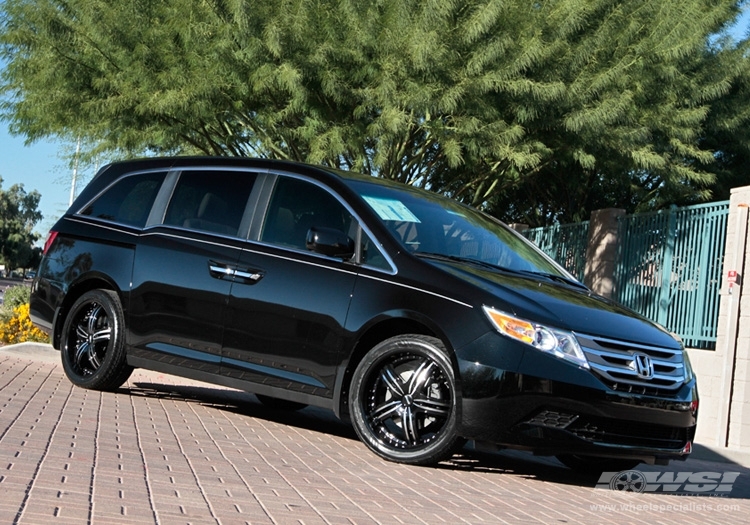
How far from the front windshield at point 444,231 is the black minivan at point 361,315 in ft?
0.07

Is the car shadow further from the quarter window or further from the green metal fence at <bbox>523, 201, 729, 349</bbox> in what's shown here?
the green metal fence at <bbox>523, 201, 729, 349</bbox>

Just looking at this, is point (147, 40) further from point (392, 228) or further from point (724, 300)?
point (392, 228)

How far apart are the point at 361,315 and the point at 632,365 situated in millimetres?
1715

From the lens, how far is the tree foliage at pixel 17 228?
112 metres

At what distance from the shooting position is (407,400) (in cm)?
665

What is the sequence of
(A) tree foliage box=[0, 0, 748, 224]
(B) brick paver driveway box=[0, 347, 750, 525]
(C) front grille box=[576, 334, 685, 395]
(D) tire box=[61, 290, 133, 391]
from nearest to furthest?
1. (B) brick paver driveway box=[0, 347, 750, 525]
2. (C) front grille box=[576, 334, 685, 395]
3. (D) tire box=[61, 290, 133, 391]
4. (A) tree foliage box=[0, 0, 748, 224]

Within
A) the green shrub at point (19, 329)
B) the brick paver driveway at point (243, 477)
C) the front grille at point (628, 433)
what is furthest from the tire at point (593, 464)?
the green shrub at point (19, 329)

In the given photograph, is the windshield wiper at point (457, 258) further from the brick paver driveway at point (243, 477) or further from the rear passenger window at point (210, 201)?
the rear passenger window at point (210, 201)

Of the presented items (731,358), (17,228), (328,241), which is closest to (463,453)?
(328,241)

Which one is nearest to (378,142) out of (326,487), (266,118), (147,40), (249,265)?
(266,118)

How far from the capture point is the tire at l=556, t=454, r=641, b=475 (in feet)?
24.8

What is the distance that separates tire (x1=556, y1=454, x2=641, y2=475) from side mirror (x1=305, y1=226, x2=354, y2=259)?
85.3 inches

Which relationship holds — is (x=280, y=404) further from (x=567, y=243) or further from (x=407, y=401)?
(x=567, y=243)

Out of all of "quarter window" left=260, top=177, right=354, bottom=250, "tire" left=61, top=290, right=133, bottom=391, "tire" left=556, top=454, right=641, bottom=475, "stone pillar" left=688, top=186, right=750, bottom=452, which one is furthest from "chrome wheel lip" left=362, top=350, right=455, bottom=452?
"stone pillar" left=688, top=186, right=750, bottom=452
